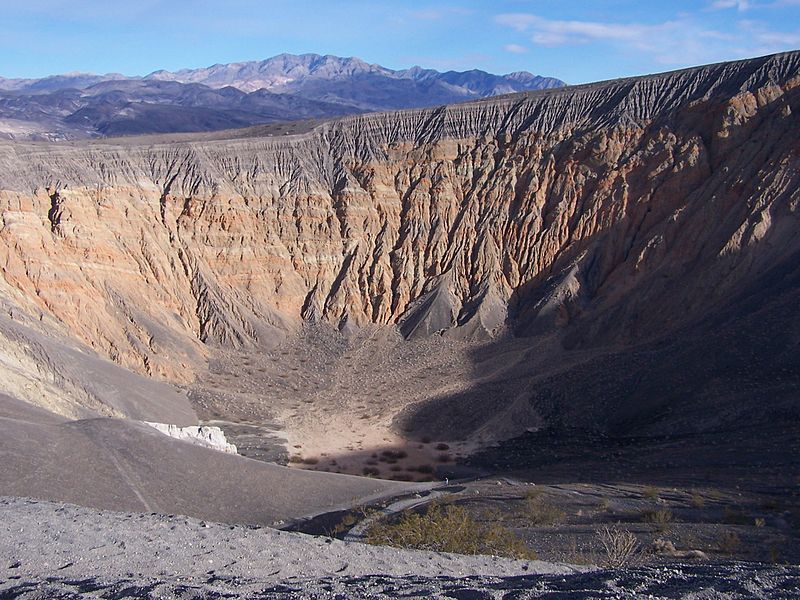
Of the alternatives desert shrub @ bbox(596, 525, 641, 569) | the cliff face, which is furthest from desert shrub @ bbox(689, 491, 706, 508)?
the cliff face

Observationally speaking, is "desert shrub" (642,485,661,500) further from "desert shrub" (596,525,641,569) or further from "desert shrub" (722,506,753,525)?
"desert shrub" (596,525,641,569)

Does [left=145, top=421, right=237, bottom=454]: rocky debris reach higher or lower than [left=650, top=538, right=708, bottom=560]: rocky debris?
lower

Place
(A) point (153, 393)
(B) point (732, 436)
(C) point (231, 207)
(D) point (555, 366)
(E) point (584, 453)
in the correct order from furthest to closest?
(C) point (231, 207) < (D) point (555, 366) < (A) point (153, 393) < (E) point (584, 453) < (B) point (732, 436)

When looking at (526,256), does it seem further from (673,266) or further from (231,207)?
(231,207)

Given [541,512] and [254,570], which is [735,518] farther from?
[254,570]

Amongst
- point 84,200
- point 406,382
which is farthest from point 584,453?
point 84,200

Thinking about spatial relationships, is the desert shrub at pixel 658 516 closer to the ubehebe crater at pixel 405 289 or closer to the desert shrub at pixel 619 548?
the desert shrub at pixel 619 548

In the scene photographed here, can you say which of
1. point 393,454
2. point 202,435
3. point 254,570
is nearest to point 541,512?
point 254,570
